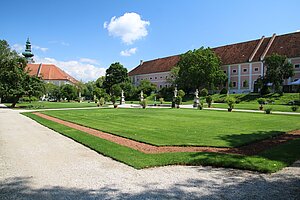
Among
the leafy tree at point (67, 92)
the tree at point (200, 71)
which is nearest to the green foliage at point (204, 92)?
→ the tree at point (200, 71)

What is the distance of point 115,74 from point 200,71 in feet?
105

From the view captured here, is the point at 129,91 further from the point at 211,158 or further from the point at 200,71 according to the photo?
the point at 211,158

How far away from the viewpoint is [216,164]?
245 inches

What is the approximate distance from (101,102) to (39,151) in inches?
1210

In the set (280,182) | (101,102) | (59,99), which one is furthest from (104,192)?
(59,99)

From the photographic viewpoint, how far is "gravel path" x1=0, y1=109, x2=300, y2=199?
4.29 metres

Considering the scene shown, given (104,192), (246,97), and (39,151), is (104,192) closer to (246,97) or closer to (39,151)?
(39,151)

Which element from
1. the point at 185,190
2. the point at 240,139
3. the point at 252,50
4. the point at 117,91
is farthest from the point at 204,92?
the point at 185,190

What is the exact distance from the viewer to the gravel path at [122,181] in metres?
4.29

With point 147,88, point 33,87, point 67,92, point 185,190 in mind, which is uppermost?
point 147,88

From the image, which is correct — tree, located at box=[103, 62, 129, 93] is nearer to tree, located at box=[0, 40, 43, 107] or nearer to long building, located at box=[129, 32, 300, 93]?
long building, located at box=[129, 32, 300, 93]

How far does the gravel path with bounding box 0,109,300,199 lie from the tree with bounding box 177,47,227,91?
47906 mm

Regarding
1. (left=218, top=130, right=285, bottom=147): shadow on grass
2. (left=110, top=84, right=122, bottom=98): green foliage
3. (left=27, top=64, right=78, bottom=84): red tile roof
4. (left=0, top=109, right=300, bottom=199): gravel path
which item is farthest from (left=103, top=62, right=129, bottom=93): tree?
(left=0, top=109, right=300, bottom=199): gravel path

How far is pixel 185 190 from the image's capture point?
451 centimetres
